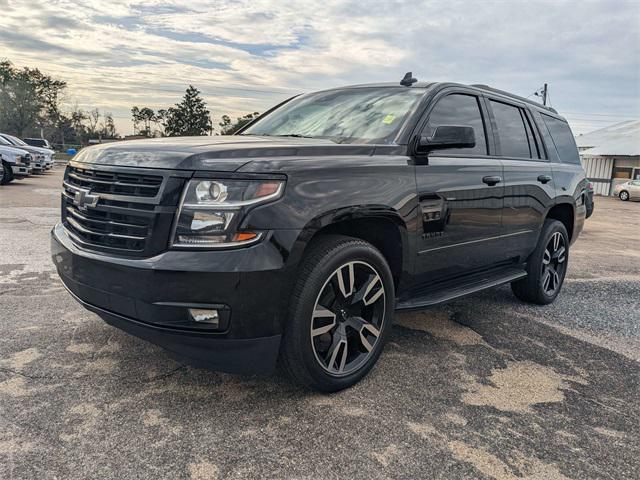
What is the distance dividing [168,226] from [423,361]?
1.94 m

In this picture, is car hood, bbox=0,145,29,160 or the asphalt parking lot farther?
car hood, bbox=0,145,29,160

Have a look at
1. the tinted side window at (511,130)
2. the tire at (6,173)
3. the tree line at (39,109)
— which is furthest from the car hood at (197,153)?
the tree line at (39,109)

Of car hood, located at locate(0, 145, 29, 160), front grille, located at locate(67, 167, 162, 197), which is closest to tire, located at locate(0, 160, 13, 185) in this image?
car hood, located at locate(0, 145, 29, 160)

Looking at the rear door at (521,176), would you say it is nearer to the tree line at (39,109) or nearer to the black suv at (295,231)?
the black suv at (295,231)

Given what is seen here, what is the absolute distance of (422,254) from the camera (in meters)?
3.38

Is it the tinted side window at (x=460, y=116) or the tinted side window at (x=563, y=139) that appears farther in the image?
the tinted side window at (x=563, y=139)

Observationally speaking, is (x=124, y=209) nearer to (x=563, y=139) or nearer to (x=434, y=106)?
(x=434, y=106)

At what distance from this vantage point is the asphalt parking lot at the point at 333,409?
7.41 ft

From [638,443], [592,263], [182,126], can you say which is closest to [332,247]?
[638,443]

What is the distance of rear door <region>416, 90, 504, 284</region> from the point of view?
3404 mm

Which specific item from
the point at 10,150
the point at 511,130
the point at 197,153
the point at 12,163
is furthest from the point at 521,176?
the point at 10,150

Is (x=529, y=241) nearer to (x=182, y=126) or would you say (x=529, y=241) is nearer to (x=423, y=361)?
(x=423, y=361)

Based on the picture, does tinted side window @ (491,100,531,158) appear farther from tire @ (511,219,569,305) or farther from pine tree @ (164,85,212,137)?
pine tree @ (164,85,212,137)

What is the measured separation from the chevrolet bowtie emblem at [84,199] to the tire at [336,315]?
116 cm
